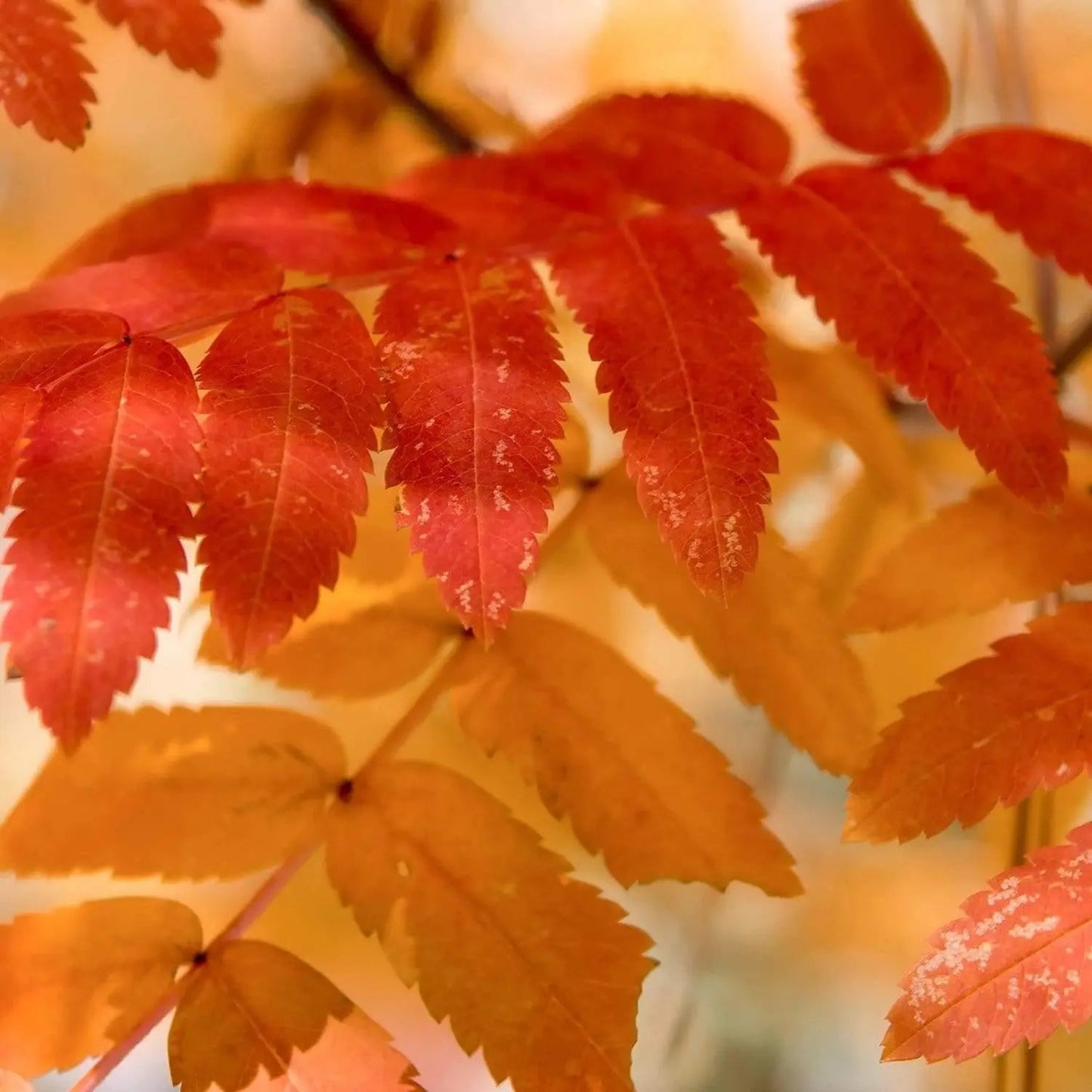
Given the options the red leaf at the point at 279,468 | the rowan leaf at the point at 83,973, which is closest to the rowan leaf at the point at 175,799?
the rowan leaf at the point at 83,973

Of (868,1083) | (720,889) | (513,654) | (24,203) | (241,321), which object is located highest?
(24,203)

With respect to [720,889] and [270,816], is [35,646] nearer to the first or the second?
[270,816]

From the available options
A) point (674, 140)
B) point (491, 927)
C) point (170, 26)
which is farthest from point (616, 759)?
point (170, 26)

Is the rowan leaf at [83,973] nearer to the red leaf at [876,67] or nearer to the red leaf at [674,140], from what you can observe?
the red leaf at [674,140]

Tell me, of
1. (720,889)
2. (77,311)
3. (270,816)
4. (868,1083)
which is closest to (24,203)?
(77,311)

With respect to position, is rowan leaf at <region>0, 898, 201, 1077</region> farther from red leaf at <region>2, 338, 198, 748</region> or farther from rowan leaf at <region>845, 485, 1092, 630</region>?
rowan leaf at <region>845, 485, 1092, 630</region>

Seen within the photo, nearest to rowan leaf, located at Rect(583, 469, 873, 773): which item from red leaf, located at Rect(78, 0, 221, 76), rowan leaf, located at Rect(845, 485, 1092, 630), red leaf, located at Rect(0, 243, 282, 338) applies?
rowan leaf, located at Rect(845, 485, 1092, 630)
